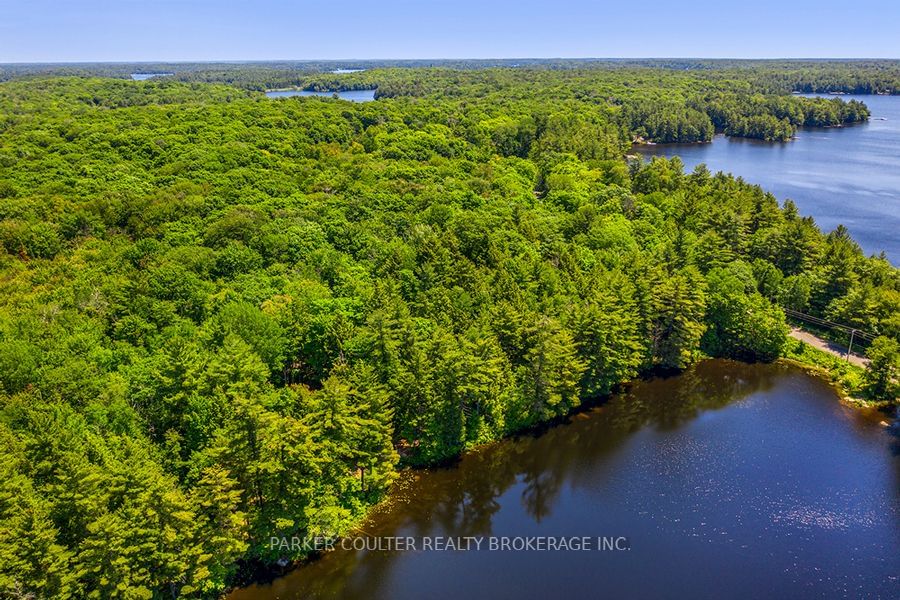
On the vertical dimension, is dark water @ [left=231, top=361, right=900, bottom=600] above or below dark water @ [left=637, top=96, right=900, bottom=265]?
below

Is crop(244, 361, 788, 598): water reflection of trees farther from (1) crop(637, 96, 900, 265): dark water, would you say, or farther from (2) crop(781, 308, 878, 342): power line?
(1) crop(637, 96, 900, 265): dark water

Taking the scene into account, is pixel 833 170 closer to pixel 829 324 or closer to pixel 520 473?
pixel 829 324

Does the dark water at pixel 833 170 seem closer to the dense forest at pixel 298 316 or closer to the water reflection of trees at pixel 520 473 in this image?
the dense forest at pixel 298 316

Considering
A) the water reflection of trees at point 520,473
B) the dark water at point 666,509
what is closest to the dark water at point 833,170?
the water reflection of trees at point 520,473

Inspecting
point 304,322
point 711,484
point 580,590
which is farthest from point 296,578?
point 711,484

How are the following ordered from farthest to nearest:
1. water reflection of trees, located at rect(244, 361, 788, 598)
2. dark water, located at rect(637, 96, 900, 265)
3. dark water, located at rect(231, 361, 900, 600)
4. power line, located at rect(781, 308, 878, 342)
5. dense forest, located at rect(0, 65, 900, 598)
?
dark water, located at rect(637, 96, 900, 265) < power line, located at rect(781, 308, 878, 342) < water reflection of trees, located at rect(244, 361, 788, 598) < dark water, located at rect(231, 361, 900, 600) < dense forest, located at rect(0, 65, 900, 598)

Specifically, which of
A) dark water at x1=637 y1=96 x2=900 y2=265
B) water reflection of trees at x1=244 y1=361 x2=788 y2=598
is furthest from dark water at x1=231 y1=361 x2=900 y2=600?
dark water at x1=637 y1=96 x2=900 y2=265

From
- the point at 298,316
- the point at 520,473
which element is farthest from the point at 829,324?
the point at 298,316
